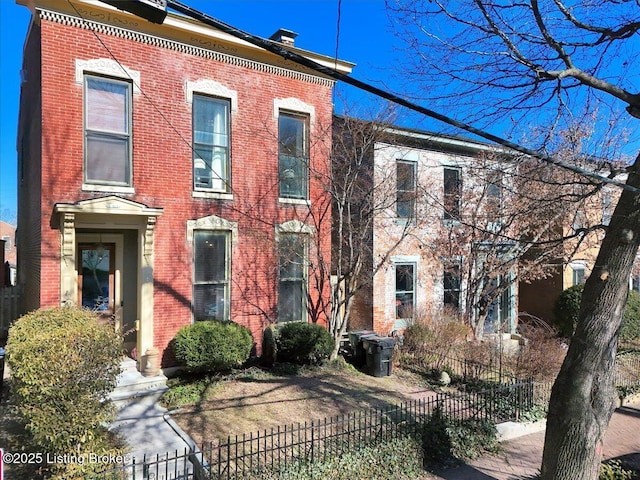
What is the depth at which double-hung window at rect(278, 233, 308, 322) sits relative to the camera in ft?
35.5

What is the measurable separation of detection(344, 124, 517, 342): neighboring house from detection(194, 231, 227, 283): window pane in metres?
4.47

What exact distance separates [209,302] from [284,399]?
128 inches

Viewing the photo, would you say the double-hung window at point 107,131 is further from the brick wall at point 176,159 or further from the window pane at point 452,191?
the window pane at point 452,191

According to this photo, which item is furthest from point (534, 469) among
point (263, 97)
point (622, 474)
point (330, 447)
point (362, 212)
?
point (263, 97)

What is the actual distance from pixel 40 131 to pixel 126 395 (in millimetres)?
5403

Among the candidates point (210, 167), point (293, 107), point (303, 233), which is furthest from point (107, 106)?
point (303, 233)

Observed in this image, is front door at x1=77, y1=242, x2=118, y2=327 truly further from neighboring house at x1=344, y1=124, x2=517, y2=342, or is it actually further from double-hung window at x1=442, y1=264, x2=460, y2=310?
double-hung window at x1=442, y1=264, x2=460, y2=310

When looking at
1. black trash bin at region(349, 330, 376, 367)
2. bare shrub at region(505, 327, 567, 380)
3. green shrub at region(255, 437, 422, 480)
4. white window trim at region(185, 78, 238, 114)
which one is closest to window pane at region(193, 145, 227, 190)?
white window trim at region(185, 78, 238, 114)

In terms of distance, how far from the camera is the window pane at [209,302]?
32.1ft

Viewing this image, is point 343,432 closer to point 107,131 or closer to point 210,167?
point 210,167

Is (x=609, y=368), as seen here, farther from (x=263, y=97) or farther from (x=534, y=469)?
(x=263, y=97)

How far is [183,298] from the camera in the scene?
31.2 feet

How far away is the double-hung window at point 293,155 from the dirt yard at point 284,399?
15.3ft

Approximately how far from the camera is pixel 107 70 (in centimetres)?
857
